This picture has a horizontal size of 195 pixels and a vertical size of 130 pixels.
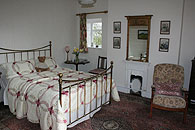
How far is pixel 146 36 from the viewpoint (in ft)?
15.4

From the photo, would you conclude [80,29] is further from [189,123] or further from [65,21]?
[189,123]

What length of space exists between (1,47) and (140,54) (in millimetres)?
3639

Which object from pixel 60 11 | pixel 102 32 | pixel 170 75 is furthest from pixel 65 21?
pixel 170 75

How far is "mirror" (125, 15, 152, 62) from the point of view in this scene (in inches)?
184

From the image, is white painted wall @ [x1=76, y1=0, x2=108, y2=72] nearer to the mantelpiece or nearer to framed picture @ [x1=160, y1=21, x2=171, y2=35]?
the mantelpiece

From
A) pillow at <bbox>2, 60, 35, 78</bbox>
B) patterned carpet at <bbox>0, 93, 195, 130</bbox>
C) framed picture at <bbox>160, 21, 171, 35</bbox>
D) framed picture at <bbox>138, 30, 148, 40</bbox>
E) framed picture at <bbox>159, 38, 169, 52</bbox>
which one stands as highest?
framed picture at <bbox>160, 21, 171, 35</bbox>

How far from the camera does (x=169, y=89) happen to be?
13.4 ft

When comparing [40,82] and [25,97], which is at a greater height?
[40,82]

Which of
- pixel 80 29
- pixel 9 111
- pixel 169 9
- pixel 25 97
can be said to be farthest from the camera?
pixel 80 29

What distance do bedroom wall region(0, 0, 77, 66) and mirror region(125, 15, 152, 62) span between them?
7.94 ft

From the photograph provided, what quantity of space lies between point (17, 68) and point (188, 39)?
4.34 metres

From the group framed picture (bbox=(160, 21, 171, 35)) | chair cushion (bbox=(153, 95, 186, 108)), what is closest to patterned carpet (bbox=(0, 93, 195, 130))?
chair cushion (bbox=(153, 95, 186, 108))

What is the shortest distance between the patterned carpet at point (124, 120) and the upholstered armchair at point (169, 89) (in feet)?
0.89

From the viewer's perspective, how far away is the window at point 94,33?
630cm
